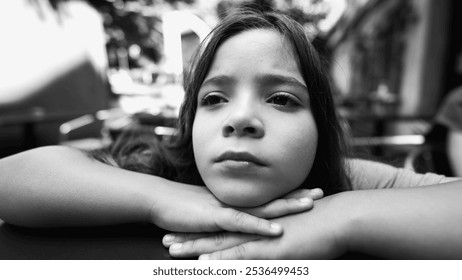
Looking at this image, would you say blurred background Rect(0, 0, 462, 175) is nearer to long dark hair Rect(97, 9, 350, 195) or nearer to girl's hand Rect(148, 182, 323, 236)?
long dark hair Rect(97, 9, 350, 195)

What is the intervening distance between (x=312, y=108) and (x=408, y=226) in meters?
0.29

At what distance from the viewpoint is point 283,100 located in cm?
62

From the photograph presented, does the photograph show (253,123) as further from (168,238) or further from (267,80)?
(168,238)

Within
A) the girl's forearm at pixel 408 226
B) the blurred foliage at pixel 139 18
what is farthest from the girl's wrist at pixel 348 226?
the blurred foliage at pixel 139 18

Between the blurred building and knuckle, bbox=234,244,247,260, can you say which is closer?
knuckle, bbox=234,244,247,260

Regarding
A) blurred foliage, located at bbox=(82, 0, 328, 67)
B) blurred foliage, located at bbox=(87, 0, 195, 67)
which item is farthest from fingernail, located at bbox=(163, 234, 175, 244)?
blurred foliage, located at bbox=(87, 0, 195, 67)

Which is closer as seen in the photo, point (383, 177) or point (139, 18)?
point (383, 177)

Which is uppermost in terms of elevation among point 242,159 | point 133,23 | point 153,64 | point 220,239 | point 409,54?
point 242,159

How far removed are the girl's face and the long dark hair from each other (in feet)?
0.09

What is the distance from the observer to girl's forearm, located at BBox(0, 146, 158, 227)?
586 mm

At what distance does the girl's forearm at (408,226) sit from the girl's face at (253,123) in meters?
0.13

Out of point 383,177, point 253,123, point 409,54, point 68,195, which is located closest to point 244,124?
point 253,123

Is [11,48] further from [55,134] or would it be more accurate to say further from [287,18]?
[287,18]
